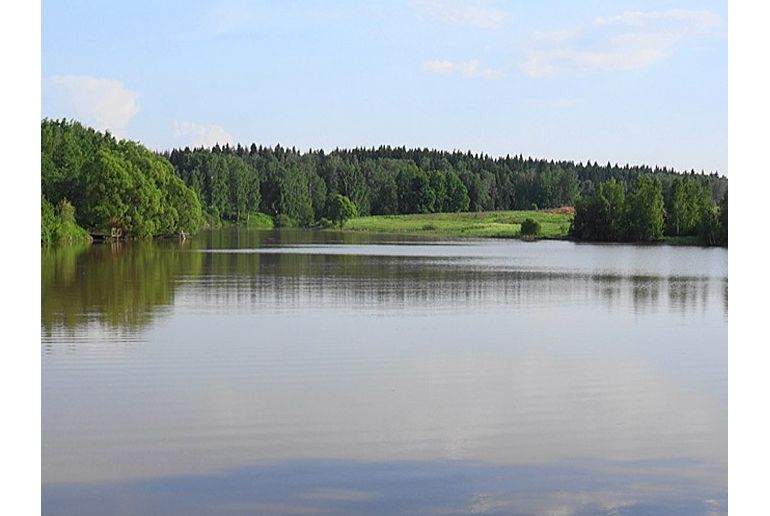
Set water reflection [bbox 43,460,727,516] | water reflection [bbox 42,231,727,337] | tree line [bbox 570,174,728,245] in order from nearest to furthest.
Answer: water reflection [bbox 43,460,727,516] < water reflection [bbox 42,231,727,337] < tree line [bbox 570,174,728,245]

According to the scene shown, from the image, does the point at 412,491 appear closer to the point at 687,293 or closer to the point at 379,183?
the point at 687,293

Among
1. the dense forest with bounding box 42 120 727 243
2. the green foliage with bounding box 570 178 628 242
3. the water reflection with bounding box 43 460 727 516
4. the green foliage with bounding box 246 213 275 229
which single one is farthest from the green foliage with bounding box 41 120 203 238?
the green foliage with bounding box 246 213 275 229

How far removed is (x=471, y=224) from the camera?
10519 cm

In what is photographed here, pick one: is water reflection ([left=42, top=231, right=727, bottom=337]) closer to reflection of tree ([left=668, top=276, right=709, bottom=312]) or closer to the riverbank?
reflection of tree ([left=668, top=276, right=709, bottom=312])

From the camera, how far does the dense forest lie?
202 feet

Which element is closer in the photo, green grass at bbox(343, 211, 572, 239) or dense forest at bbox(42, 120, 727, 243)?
dense forest at bbox(42, 120, 727, 243)

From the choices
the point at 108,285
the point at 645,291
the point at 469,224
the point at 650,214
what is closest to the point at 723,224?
the point at 650,214

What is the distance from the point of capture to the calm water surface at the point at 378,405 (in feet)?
25.7

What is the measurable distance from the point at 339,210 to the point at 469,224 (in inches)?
838

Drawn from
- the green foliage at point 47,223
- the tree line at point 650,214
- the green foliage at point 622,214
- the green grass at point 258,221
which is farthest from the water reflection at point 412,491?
the green grass at point 258,221

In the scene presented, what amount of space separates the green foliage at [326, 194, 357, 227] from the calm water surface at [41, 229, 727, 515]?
9693cm
